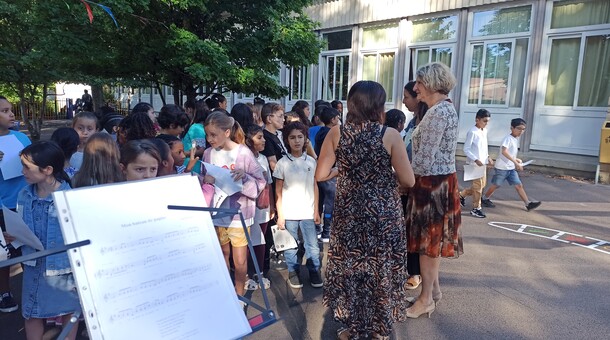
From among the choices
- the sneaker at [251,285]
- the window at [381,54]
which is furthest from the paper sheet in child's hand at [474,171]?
the window at [381,54]

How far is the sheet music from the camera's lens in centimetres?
141

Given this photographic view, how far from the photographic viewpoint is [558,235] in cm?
561

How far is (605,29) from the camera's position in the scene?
946 centimetres

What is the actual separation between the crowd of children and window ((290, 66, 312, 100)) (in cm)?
1260

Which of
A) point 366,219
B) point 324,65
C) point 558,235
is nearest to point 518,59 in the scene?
point 558,235

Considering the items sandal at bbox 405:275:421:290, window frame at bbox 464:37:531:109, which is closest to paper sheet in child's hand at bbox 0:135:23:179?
sandal at bbox 405:275:421:290

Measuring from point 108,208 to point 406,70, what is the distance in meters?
13.2

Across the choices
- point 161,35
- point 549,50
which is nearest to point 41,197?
point 161,35

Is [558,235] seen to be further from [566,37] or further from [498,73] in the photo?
[498,73]

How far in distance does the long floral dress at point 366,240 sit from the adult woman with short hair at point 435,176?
1.57 feet

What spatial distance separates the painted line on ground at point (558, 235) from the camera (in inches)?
204

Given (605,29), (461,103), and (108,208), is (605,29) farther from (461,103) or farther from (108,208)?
(108,208)

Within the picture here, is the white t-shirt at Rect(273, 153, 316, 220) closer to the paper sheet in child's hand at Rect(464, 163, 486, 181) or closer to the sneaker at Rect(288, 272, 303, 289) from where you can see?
the sneaker at Rect(288, 272, 303, 289)

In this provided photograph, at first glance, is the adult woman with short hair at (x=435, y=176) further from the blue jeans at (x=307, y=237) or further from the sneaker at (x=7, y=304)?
the sneaker at (x=7, y=304)
